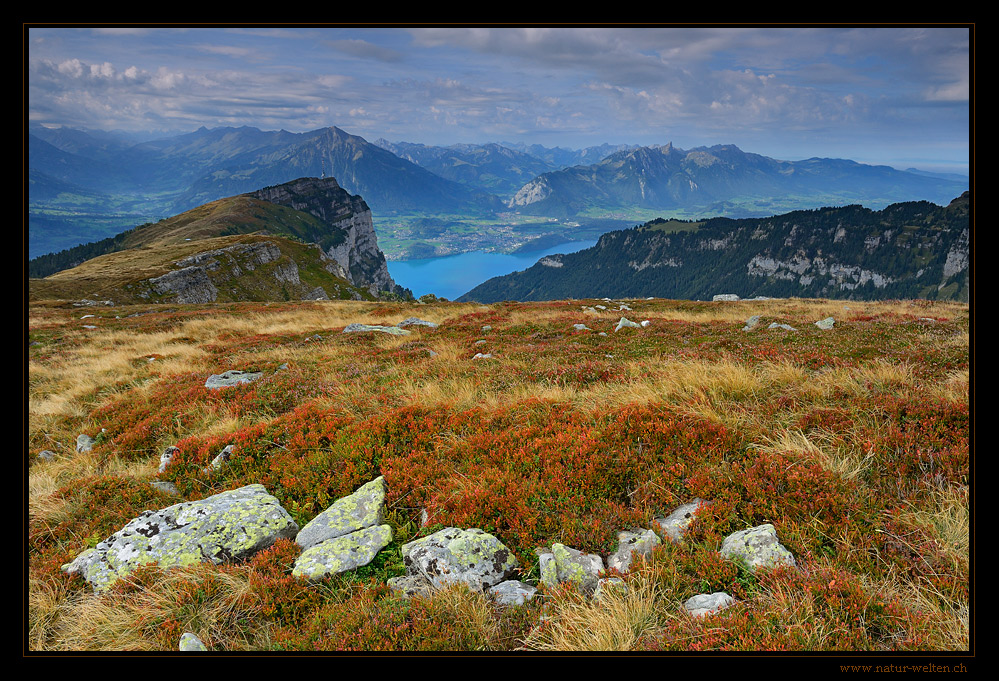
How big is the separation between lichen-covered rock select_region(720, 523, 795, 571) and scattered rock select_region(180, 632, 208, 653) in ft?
17.6

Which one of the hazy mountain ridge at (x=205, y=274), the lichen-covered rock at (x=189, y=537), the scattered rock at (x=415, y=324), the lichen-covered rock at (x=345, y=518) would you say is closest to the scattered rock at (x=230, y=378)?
the lichen-covered rock at (x=189, y=537)

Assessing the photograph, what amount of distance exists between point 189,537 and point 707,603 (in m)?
6.15

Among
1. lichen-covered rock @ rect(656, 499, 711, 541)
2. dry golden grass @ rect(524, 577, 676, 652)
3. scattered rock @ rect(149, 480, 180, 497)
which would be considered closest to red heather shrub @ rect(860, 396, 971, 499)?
lichen-covered rock @ rect(656, 499, 711, 541)

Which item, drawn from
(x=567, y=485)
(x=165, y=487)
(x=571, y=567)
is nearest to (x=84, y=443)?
(x=165, y=487)

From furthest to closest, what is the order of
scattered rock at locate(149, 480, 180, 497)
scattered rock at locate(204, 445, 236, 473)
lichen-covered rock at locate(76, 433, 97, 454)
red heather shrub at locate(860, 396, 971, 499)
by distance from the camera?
lichen-covered rock at locate(76, 433, 97, 454), scattered rock at locate(204, 445, 236, 473), scattered rock at locate(149, 480, 180, 497), red heather shrub at locate(860, 396, 971, 499)

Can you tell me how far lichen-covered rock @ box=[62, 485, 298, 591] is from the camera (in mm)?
5242

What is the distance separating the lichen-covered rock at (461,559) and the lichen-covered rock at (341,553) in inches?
16.5

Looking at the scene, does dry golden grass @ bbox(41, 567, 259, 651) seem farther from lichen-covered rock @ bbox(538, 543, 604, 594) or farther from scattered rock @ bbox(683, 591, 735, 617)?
scattered rock @ bbox(683, 591, 735, 617)

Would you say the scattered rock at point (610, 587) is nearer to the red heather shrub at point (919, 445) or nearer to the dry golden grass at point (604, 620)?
the dry golden grass at point (604, 620)

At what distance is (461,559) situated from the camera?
484 centimetres

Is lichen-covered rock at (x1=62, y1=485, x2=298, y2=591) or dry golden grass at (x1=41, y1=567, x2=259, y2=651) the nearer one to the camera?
dry golden grass at (x1=41, y1=567, x2=259, y2=651)

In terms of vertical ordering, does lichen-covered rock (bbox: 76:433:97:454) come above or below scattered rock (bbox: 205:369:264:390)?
below

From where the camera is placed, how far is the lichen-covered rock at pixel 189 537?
5.24 metres
